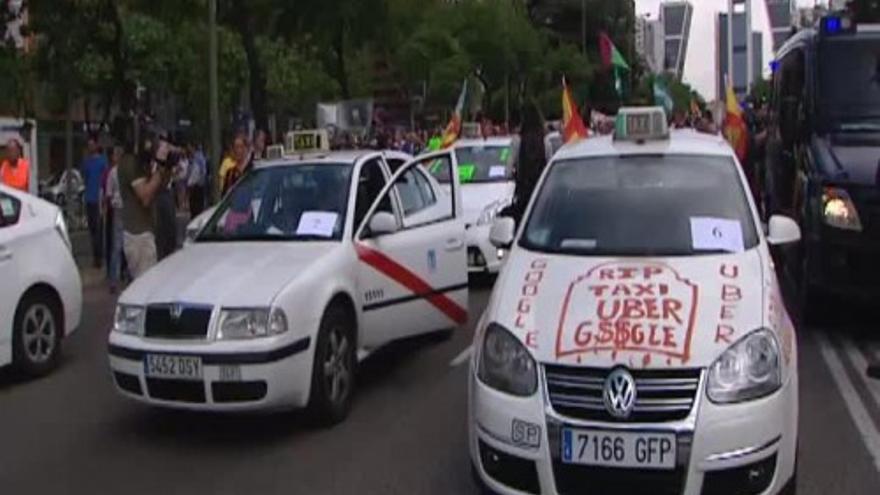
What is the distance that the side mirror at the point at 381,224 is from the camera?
8.18m

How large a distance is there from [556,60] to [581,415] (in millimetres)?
48315

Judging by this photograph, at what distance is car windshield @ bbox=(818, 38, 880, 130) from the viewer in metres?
10.6

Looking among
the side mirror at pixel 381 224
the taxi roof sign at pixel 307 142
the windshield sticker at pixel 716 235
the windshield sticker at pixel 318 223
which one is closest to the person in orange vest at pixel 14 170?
the taxi roof sign at pixel 307 142

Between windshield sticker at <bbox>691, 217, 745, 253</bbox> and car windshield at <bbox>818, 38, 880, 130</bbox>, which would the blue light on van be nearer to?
car windshield at <bbox>818, 38, 880, 130</bbox>

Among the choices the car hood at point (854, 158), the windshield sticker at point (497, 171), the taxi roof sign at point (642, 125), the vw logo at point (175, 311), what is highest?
the taxi roof sign at point (642, 125)

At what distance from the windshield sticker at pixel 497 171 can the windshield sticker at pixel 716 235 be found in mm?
8874

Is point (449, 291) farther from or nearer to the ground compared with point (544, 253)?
nearer to the ground

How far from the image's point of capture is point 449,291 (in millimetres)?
9141

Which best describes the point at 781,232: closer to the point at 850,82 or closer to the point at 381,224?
the point at 381,224

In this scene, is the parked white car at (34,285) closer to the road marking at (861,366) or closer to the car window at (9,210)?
the car window at (9,210)

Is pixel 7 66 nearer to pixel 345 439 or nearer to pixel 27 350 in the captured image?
pixel 27 350

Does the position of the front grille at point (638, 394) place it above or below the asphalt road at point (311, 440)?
above

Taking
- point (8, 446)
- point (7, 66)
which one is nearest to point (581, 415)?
point (8, 446)

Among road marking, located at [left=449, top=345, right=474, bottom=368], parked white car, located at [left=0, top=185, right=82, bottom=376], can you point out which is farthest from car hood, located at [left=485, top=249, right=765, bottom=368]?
parked white car, located at [left=0, top=185, right=82, bottom=376]
